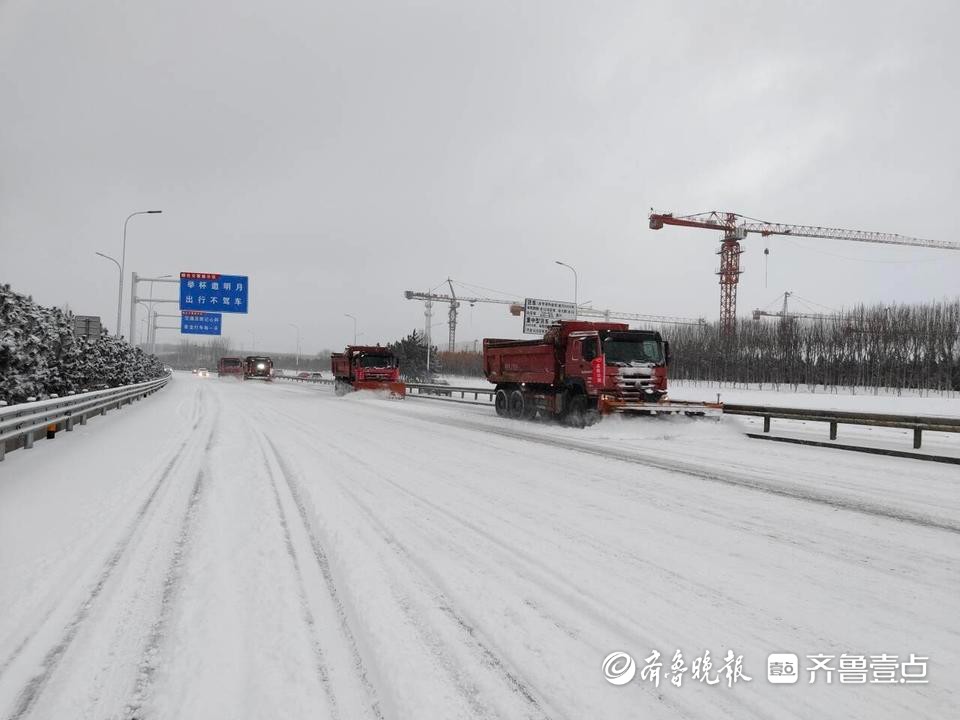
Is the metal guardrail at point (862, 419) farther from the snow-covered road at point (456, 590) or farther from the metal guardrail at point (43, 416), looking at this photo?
the metal guardrail at point (43, 416)

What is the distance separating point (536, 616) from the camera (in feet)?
12.0

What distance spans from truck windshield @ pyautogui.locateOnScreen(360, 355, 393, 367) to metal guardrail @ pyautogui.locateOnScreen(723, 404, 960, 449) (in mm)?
20779

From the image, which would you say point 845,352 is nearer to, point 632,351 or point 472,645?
point 632,351

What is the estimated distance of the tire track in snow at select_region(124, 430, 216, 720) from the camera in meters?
2.77

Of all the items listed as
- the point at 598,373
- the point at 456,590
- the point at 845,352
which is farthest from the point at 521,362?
the point at 845,352

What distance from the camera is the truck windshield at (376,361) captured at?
33844 mm

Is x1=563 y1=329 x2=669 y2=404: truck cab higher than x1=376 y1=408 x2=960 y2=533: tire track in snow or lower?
higher

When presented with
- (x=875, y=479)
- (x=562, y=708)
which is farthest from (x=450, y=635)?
(x=875, y=479)

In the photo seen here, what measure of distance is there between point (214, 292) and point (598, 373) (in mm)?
29687

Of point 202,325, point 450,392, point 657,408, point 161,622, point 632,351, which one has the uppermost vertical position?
point 202,325

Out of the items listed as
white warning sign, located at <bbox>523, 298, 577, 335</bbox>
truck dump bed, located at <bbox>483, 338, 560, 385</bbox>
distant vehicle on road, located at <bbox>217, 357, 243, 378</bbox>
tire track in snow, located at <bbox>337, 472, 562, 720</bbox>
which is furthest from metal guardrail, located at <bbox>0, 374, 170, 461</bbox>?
distant vehicle on road, located at <bbox>217, 357, 243, 378</bbox>

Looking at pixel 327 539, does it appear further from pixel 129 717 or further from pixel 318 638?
pixel 129 717

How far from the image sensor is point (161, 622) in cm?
357

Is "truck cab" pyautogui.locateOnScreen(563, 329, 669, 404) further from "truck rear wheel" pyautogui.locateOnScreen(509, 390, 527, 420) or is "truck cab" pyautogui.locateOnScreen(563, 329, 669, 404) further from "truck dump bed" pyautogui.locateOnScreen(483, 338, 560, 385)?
"truck rear wheel" pyautogui.locateOnScreen(509, 390, 527, 420)
